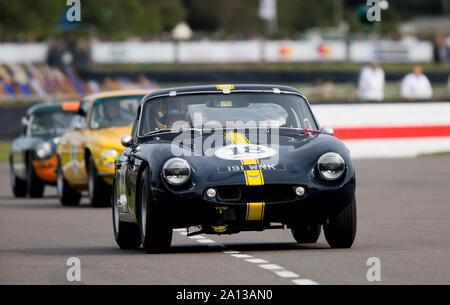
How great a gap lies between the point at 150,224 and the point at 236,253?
793mm

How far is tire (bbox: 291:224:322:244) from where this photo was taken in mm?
11523

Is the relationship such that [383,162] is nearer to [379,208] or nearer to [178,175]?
[379,208]

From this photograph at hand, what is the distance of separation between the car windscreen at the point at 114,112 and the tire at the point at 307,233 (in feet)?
22.0

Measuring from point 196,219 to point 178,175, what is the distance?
370 mm

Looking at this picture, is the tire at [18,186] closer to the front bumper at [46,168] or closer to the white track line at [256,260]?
the front bumper at [46,168]

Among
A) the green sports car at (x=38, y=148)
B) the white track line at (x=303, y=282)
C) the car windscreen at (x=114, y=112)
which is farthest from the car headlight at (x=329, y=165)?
the green sports car at (x=38, y=148)

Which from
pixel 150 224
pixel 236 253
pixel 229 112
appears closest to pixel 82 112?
pixel 229 112

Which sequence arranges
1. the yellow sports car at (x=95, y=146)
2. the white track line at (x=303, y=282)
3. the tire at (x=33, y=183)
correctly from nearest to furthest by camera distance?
the white track line at (x=303, y=282) → the yellow sports car at (x=95, y=146) → the tire at (x=33, y=183)

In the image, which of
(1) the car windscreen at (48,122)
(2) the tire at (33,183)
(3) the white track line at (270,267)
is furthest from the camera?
(1) the car windscreen at (48,122)

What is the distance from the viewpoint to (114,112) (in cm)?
1830

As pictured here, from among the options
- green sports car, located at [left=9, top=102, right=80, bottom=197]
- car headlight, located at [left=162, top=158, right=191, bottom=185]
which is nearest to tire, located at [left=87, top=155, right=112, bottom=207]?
green sports car, located at [left=9, top=102, right=80, bottom=197]

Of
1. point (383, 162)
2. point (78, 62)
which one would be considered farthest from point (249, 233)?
point (78, 62)

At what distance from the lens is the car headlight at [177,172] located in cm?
1029

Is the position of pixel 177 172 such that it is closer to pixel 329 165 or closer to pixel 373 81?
pixel 329 165
